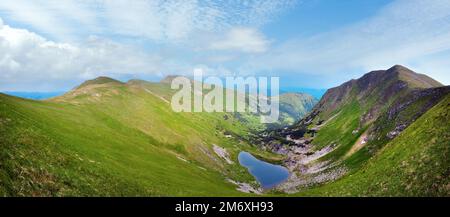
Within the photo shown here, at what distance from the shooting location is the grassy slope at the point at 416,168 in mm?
40016

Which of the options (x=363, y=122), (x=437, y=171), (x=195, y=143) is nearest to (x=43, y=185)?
(x=437, y=171)

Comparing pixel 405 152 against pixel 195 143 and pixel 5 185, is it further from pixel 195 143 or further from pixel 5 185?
pixel 195 143

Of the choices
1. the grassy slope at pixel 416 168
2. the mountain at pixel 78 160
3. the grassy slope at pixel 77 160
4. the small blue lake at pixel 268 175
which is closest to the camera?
the mountain at pixel 78 160

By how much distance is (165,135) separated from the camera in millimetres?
134250

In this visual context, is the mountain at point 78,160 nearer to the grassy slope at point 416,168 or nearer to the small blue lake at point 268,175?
the grassy slope at point 416,168

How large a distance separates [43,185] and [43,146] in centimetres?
1368

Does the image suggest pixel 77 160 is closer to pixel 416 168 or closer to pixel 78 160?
pixel 78 160

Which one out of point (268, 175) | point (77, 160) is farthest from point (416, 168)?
point (268, 175)

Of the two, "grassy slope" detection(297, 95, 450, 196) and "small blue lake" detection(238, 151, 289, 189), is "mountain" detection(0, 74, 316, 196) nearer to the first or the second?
"grassy slope" detection(297, 95, 450, 196)

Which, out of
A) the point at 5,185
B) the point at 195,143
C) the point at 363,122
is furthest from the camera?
the point at 363,122

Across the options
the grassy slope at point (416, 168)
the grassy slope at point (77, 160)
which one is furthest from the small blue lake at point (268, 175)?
the grassy slope at point (416, 168)

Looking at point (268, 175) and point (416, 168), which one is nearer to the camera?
point (416, 168)

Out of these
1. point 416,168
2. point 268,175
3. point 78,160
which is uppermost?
point 78,160

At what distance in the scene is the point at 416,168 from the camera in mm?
45562
